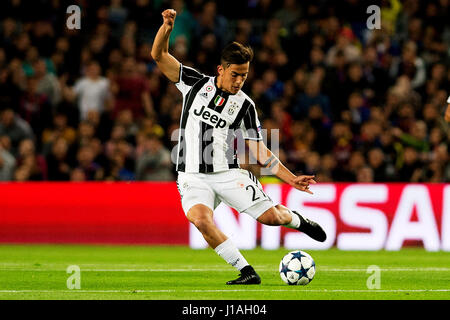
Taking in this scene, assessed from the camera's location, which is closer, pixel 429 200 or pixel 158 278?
pixel 158 278

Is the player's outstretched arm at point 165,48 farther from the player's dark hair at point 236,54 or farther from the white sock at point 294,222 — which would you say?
the white sock at point 294,222

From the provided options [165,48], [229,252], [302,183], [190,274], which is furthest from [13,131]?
[302,183]

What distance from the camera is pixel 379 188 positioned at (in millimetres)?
15312

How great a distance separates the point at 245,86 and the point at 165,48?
878 centimetres

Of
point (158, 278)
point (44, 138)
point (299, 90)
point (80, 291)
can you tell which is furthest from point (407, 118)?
point (80, 291)

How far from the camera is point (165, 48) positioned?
30.2ft

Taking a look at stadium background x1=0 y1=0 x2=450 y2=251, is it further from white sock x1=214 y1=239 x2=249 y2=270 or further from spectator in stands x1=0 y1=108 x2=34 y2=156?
white sock x1=214 y1=239 x2=249 y2=270

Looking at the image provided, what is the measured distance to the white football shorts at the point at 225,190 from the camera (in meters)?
9.37

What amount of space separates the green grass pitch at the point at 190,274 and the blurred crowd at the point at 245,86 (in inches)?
77.1

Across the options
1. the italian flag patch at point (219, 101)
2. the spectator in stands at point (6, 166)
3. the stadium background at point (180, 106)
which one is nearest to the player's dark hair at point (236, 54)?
the italian flag patch at point (219, 101)

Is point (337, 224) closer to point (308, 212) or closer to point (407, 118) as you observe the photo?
point (308, 212)

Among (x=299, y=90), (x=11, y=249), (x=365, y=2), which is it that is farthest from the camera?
(x=365, y=2)

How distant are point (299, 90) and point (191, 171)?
29.0ft

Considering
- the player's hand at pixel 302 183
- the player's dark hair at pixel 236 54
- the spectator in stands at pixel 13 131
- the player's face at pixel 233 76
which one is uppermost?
the player's dark hair at pixel 236 54
